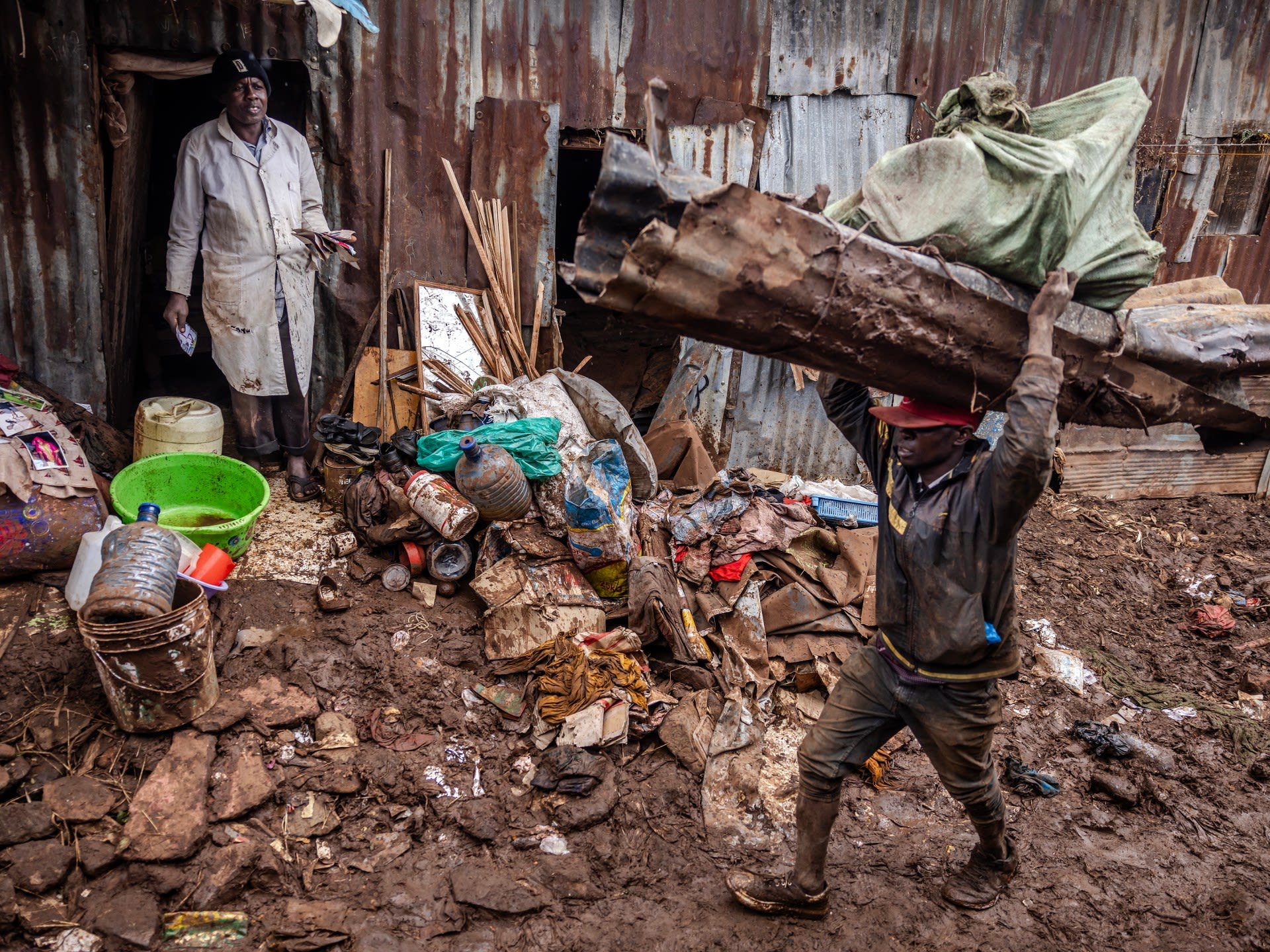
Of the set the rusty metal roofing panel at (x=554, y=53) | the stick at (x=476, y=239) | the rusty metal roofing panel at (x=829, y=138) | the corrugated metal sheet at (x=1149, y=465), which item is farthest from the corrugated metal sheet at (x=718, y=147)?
the corrugated metal sheet at (x=1149, y=465)

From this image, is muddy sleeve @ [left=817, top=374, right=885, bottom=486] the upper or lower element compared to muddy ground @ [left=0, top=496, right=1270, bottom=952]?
upper

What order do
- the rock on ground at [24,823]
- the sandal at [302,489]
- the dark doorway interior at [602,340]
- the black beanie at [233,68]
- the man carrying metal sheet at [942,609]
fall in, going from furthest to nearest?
the dark doorway interior at [602,340], the sandal at [302,489], the black beanie at [233,68], the rock on ground at [24,823], the man carrying metal sheet at [942,609]

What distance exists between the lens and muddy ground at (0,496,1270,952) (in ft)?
10.9

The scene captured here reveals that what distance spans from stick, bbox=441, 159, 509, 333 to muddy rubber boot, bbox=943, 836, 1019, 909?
4808mm

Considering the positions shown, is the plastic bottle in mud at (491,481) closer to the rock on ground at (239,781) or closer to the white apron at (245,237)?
the white apron at (245,237)

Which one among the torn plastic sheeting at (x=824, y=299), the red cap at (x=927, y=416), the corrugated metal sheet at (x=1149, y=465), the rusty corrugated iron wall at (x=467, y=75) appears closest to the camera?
the torn plastic sheeting at (x=824, y=299)

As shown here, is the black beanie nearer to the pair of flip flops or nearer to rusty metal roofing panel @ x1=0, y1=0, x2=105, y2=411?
rusty metal roofing panel @ x1=0, y1=0, x2=105, y2=411

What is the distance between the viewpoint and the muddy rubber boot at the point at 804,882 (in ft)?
11.0

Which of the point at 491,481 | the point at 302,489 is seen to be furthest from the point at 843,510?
the point at 302,489

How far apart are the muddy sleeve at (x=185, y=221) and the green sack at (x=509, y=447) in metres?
1.91

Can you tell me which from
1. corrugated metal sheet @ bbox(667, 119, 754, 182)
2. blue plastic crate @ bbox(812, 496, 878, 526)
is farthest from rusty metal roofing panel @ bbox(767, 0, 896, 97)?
blue plastic crate @ bbox(812, 496, 878, 526)

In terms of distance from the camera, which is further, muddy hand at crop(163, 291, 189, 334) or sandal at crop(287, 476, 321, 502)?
sandal at crop(287, 476, 321, 502)

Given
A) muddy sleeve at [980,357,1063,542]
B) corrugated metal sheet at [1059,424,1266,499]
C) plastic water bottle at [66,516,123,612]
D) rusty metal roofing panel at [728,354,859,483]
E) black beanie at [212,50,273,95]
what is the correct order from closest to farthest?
muddy sleeve at [980,357,1063,542]
plastic water bottle at [66,516,123,612]
black beanie at [212,50,273,95]
rusty metal roofing panel at [728,354,859,483]
corrugated metal sheet at [1059,424,1266,499]

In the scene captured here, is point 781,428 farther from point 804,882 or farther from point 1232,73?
point 1232,73
